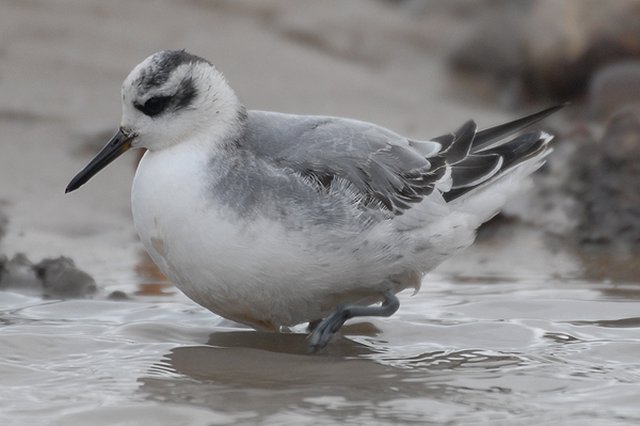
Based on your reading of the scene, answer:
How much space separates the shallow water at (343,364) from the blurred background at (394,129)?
2 centimetres

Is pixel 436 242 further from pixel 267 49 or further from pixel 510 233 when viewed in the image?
pixel 267 49

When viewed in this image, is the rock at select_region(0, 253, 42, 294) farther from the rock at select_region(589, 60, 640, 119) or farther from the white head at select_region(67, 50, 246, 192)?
the rock at select_region(589, 60, 640, 119)

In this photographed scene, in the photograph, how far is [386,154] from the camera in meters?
6.91

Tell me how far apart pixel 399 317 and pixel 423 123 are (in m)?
4.35

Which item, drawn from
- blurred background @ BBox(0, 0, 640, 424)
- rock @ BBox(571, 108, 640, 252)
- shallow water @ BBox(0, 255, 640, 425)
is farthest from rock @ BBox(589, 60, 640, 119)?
shallow water @ BBox(0, 255, 640, 425)

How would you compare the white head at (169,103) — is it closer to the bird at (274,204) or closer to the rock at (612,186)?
the bird at (274,204)

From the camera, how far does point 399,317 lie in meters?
7.21

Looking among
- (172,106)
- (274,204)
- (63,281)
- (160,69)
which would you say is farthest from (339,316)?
(63,281)

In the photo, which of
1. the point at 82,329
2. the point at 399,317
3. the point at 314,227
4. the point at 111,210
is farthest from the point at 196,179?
the point at 111,210

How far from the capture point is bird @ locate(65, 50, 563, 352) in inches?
241

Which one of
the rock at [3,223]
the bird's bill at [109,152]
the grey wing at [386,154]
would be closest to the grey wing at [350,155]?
the grey wing at [386,154]

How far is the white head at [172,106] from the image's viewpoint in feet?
21.0

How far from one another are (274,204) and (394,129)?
4.87 m

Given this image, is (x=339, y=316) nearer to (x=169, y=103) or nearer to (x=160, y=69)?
(x=169, y=103)
